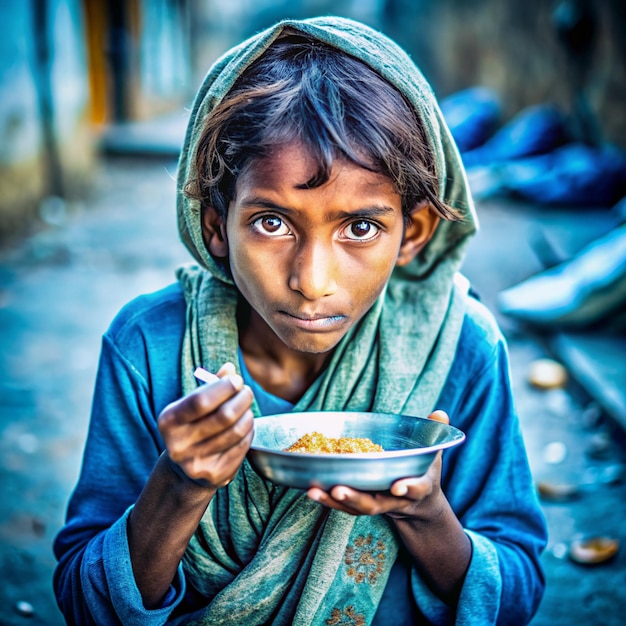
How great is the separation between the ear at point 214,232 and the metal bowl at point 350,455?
1.40ft

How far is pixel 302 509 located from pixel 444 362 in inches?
18.4

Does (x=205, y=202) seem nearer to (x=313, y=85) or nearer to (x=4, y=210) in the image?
(x=313, y=85)

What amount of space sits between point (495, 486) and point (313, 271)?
2.33 feet

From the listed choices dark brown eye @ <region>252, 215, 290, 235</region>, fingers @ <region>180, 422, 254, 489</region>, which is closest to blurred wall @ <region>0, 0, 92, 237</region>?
dark brown eye @ <region>252, 215, 290, 235</region>

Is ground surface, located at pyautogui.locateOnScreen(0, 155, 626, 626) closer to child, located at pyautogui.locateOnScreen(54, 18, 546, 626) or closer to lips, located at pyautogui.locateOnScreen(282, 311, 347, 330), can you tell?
child, located at pyautogui.locateOnScreen(54, 18, 546, 626)

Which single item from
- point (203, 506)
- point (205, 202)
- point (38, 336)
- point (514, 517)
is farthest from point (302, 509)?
point (38, 336)

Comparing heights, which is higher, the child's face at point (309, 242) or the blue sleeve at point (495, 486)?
the child's face at point (309, 242)

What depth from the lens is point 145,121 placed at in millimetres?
14219

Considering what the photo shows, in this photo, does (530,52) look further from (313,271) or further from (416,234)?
(313,271)

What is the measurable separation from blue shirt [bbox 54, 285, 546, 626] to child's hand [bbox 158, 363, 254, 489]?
52cm

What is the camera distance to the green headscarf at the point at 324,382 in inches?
64.0

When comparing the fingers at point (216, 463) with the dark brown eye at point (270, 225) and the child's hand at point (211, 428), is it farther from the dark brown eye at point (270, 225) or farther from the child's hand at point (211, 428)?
the dark brown eye at point (270, 225)

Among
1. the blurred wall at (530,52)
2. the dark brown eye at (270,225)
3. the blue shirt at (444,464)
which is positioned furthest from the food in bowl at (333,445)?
the blurred wall at (530,52)

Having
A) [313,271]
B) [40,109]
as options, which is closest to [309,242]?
[313,271]
